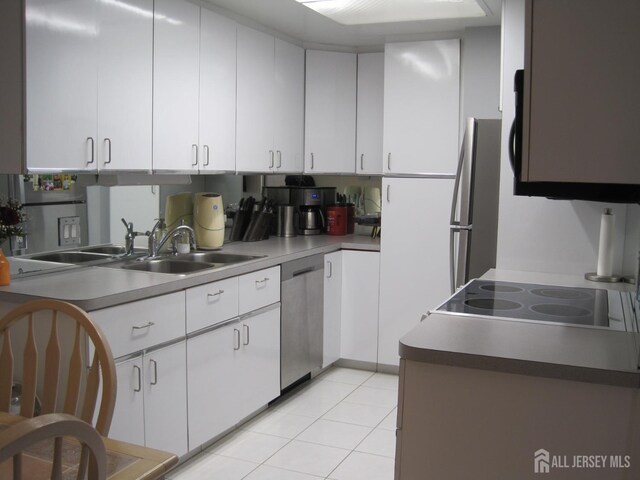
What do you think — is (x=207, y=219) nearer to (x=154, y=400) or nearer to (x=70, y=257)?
(x=70, y=257)

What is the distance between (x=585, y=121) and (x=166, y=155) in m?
2.20

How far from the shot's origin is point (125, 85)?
2893 mm

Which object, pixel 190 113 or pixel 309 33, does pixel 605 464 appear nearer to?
pixel 190 113

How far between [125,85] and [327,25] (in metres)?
1.52

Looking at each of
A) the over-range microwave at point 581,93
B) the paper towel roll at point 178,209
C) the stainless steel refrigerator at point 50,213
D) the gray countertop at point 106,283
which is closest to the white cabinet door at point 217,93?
the paper towel roll at point 178,209

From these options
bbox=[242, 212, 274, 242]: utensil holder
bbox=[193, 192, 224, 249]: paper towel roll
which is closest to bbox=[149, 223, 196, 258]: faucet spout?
bbox=[193, 192, 224, 249]: paper towel roll

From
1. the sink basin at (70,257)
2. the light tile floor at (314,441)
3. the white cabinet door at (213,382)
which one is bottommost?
the light tile floor at (314,441)

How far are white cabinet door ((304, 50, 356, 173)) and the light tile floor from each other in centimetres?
156

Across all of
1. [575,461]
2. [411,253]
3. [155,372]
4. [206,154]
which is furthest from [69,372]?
[411,253]

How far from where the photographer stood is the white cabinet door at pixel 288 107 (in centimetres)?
418

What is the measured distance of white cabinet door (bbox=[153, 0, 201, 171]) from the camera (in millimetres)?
3086

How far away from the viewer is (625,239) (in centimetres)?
283

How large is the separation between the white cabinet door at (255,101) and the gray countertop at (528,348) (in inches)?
83.7

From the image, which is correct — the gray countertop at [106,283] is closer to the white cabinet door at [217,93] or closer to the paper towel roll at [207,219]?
the paper towel roll at [207,219]
